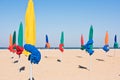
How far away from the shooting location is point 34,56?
8.13 m

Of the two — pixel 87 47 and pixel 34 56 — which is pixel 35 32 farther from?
pixel 87 47

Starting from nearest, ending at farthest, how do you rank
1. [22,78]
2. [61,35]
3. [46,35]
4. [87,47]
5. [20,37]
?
[22,78] < [20,37] < [87,47] < [61,35] < [46,35]

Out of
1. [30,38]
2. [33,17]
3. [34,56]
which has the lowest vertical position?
[34,56]

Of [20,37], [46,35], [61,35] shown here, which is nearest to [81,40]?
[61,35]

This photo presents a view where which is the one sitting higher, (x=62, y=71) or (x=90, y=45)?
(x=90, y=45)

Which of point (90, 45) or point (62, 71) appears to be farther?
point (90, 45)

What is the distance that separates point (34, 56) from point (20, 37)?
5.53 m

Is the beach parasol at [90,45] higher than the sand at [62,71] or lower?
higher

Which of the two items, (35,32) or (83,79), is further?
(83,79)

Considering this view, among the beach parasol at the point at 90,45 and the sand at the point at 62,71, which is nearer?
the sand at the point at 62,71

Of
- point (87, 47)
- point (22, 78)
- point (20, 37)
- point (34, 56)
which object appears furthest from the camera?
point (87, 47)

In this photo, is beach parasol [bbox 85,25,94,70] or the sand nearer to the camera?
the sand

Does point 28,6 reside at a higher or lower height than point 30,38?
higher

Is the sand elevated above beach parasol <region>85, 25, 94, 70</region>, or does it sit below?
below
